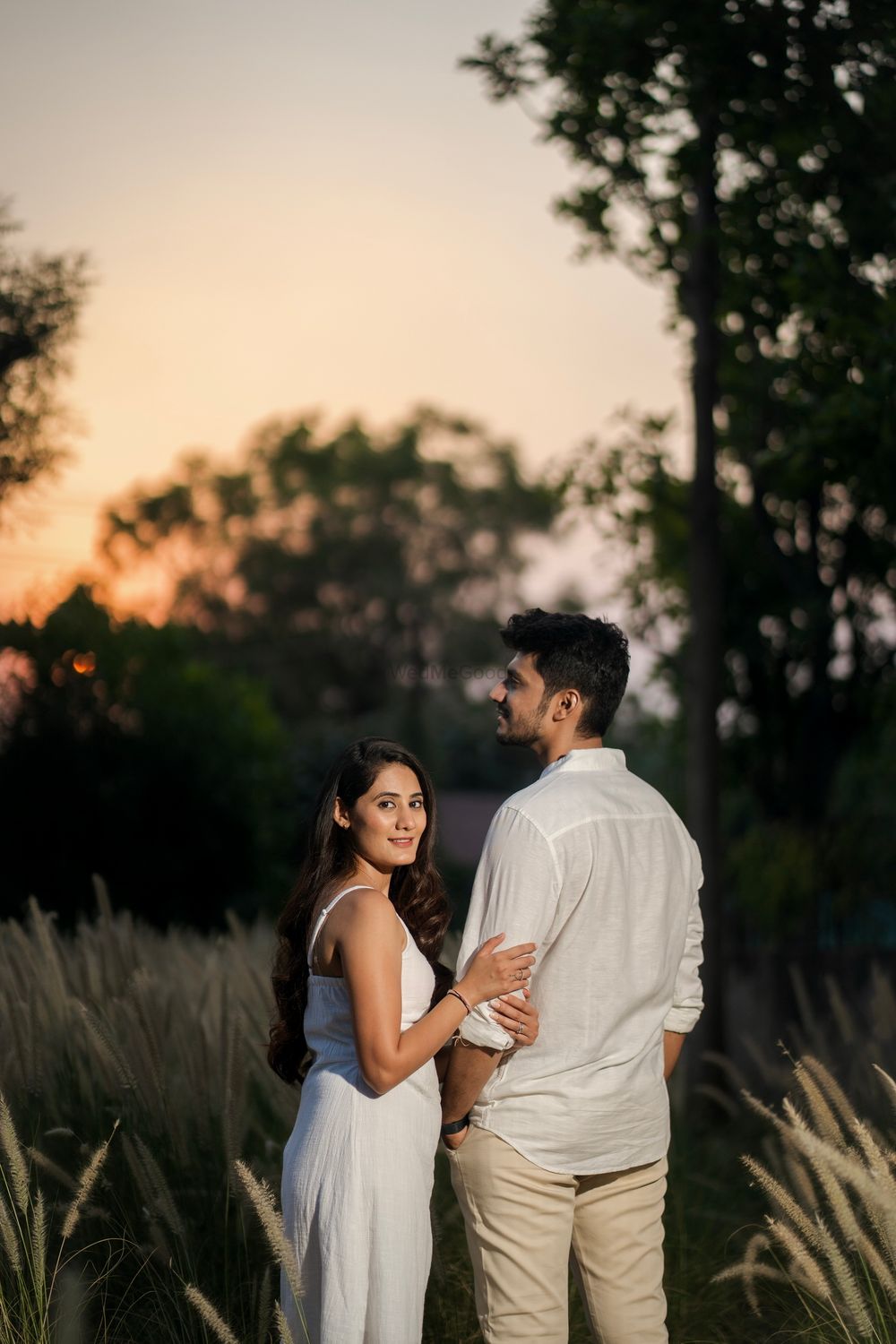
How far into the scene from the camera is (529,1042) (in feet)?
9.58

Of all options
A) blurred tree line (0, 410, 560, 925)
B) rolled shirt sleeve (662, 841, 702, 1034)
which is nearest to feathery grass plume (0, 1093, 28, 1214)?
rolled shirt sleeve (662, 841, 702, 1034)

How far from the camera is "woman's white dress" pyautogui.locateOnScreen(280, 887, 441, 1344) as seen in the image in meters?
2.87

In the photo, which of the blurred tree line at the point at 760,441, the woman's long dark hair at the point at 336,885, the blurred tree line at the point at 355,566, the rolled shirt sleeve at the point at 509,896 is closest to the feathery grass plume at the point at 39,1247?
the woman's long dark hair at the point at 336,885

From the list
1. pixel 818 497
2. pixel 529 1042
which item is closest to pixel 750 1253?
pixel 529 1042

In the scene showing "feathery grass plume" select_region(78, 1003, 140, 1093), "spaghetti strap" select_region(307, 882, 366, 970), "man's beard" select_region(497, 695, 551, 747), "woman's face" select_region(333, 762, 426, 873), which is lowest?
"feathery grass plume" select_region(78, 1003, 140, 1093)

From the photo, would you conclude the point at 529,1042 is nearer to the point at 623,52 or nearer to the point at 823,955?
the point at 623,52

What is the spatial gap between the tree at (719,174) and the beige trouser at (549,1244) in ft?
17.1

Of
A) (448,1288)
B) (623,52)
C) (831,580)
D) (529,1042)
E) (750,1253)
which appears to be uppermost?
(623,52)

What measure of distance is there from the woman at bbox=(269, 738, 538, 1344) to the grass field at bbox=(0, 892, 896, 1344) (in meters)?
0.11

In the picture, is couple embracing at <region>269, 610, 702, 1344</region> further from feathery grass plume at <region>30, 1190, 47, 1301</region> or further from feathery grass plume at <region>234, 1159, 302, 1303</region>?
feathery grass plume at <region>30, 1190, 47, 1301</region>

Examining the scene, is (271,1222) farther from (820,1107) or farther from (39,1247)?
(820,1107)

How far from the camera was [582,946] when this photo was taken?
2959 mm

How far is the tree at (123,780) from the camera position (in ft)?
41.3

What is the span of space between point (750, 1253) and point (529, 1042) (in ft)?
3.42
